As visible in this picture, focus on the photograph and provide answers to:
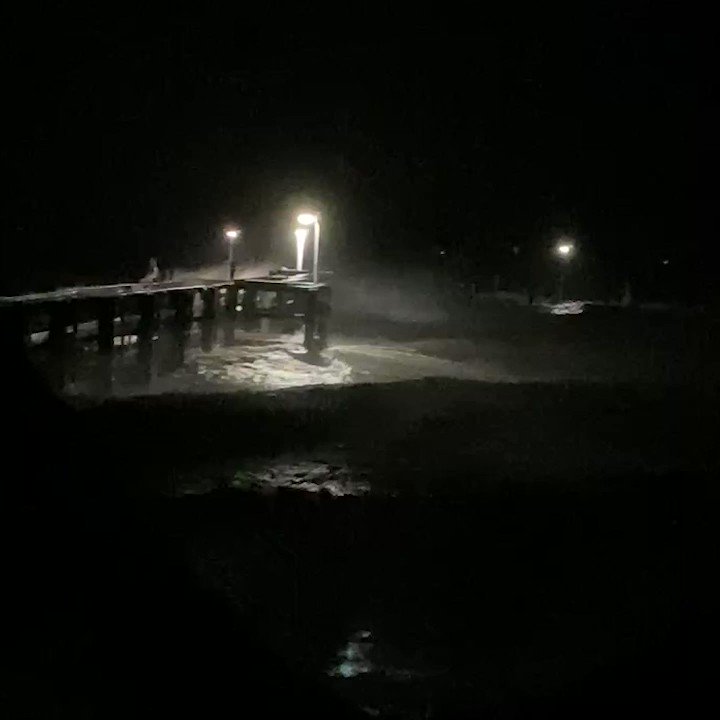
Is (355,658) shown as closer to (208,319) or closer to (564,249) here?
(208,319)

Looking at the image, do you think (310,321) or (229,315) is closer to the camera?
(310,321)

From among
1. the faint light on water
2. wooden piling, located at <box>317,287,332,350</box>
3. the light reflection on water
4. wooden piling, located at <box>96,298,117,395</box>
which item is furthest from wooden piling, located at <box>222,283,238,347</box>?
the faint light on water

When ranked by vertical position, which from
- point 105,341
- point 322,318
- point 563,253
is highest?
point 563,253

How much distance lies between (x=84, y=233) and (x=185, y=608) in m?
49.1

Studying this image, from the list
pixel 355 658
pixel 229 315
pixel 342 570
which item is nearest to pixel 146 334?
pixel 229 315

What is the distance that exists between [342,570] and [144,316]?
9.59m

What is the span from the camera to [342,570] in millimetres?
6188

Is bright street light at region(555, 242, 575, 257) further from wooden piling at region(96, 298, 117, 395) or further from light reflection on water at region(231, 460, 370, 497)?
light reflection on water at region(231, 460, 370, 497)

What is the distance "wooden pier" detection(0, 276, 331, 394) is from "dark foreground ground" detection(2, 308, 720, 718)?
1966mm

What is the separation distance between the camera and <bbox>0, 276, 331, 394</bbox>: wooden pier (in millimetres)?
12008

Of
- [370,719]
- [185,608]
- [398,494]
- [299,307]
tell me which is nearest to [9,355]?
[398,494]

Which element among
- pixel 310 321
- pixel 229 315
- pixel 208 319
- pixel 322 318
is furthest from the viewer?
pixel 322 318

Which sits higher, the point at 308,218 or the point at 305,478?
the point at 308,218

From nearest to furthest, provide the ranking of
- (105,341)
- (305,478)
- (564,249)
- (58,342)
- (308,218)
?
(305,478) → (58,342) → (105,341) → (308,218) → (564,249)
